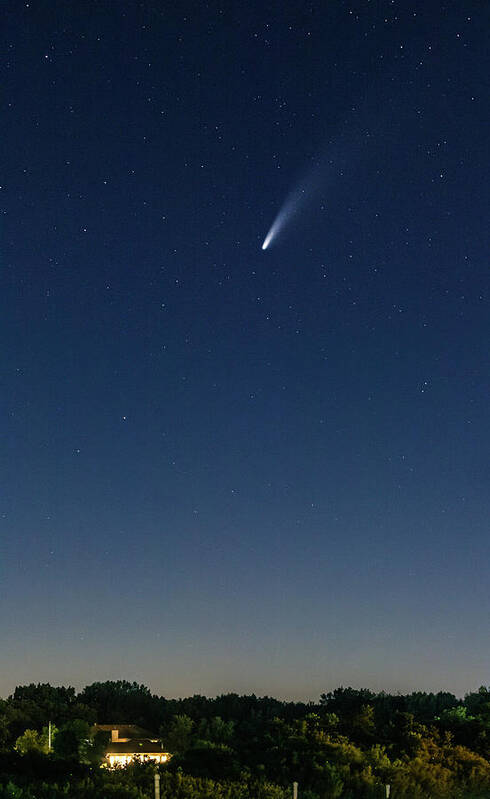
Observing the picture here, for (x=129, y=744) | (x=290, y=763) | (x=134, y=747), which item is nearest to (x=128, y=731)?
(x=129, y=744)

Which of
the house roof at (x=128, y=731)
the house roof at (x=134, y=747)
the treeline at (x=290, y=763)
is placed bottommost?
the treeline at (x=290, y=763)

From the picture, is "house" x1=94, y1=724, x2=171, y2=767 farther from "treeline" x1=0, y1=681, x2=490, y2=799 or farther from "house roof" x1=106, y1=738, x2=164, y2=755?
"treeline" x1=0, y1=681, x2=490, y2=799

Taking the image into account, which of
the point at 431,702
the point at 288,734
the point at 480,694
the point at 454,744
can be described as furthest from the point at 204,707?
the point at 288,734

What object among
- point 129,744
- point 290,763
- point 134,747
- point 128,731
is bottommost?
point 290,763

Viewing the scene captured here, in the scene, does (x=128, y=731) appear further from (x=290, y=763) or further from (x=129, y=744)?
(x=290, y=763)

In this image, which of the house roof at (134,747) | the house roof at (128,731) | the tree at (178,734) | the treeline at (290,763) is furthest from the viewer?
the house roof at (128,731)

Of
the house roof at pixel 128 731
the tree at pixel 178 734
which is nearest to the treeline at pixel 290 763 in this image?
the tree at pixel 178 734

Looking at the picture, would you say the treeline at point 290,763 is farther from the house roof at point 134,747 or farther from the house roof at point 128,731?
the house roof at point 128,731

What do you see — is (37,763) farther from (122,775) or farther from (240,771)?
(240,771)
